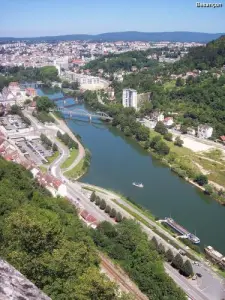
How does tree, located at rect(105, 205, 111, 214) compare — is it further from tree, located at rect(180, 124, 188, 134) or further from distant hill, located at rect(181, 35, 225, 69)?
distant hill, located at rect(181, 35, 225, 69)

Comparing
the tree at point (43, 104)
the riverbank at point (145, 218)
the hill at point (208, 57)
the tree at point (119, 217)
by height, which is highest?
the hill at point (208, 57)

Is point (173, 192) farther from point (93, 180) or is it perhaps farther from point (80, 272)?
point (80, 272)

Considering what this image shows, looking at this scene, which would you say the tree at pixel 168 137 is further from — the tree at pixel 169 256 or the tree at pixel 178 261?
the tree at pixel 178 261

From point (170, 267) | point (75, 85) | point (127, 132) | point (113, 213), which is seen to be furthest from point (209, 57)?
point (170, 267)

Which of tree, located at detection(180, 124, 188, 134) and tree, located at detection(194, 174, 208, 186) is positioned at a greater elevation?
tree, located at detection(180, 124, 188, 134)

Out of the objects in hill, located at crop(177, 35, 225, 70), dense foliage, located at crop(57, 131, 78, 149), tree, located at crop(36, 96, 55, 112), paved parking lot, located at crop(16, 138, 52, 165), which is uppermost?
hill, located at crop(177, 35, 225, 70)

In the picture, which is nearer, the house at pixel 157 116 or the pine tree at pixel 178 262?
the pine tree at pixel 178 262

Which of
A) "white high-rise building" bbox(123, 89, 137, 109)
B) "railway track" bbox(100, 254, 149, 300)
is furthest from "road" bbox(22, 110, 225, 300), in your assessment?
"white high-rise building" bbox(123, 89, 137, 109)

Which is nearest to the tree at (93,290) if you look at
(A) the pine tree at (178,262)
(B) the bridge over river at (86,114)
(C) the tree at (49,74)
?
(A) the pine tree at (178,262)
